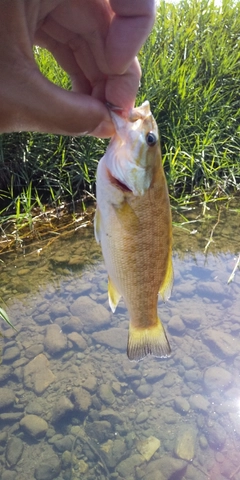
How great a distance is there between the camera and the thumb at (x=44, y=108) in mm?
1598

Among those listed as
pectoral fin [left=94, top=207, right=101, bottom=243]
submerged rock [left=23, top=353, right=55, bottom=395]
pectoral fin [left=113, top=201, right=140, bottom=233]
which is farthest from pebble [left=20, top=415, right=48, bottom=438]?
pectoral fin [left=113, top=201, right=140, bottom=233]

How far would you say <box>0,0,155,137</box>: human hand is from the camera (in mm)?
1563

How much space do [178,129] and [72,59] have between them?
11.7 ft

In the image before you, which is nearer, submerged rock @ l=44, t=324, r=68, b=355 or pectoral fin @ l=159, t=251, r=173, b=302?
pectoral fin @ l=159, t=251, r=173, b=302

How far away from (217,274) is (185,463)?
202 centimetres

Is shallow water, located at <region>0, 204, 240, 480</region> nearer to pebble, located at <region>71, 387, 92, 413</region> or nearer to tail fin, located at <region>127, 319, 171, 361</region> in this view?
pebble, located at <region>71, 387, 92, 413</region>

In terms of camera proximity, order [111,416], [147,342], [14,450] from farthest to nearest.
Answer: [111,416] → [14,450] → [147,342]

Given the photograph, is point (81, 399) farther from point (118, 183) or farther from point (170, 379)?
point (118, 183)

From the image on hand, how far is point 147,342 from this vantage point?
7.30 ft

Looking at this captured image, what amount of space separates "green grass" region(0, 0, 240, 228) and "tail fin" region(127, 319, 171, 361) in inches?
110

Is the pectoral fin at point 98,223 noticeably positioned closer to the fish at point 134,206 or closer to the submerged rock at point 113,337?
the fish at point 134,206

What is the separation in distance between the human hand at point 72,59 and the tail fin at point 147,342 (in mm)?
988

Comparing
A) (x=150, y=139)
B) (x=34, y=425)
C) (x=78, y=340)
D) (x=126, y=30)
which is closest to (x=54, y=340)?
(x=78, y=340)

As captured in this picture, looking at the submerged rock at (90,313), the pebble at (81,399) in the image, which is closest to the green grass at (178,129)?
the submerged rock at (90,313)
